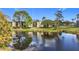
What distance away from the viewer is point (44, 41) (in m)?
1.92

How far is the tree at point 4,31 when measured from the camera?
1.93 metres

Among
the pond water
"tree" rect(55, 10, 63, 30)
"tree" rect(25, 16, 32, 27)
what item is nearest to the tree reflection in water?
the pond water

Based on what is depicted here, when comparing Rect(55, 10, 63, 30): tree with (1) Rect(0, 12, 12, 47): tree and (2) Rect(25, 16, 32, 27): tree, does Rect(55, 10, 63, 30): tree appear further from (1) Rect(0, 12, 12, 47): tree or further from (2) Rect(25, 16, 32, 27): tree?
(1) Rect(0, 12, 12, 47): tree

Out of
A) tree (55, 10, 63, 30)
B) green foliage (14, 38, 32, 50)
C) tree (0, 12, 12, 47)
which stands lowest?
green foliage (14, 38, 32, 50)

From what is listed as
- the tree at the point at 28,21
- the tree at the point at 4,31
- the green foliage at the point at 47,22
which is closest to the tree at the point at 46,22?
the green foliage at the point at 47,22

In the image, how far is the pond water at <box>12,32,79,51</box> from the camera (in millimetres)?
1907

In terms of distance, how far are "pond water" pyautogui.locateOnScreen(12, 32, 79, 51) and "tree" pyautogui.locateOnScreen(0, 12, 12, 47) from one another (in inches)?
2.4

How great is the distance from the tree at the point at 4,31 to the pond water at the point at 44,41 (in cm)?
6

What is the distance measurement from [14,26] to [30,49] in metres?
0.28

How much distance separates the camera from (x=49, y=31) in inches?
76.2

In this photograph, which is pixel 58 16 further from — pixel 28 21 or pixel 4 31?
pixel 4 31
